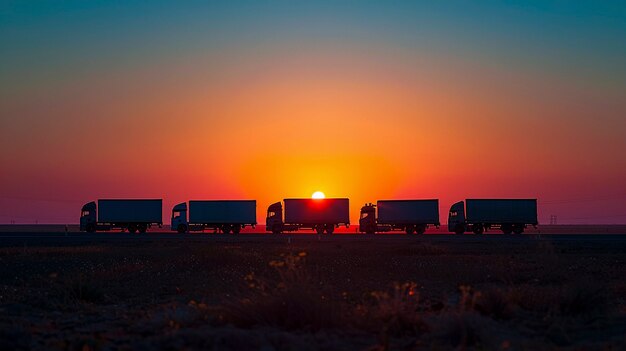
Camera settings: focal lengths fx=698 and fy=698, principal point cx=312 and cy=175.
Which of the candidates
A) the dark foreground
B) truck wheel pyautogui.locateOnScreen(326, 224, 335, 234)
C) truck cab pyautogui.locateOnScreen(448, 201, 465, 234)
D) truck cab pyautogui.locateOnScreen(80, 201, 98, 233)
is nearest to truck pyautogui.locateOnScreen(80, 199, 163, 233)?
truck cab pyautogui.locateOnScreen(80, 201, 98, 233)

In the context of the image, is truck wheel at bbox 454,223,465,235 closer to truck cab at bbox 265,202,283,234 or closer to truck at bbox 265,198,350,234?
truck at bbox 265,198,350,234

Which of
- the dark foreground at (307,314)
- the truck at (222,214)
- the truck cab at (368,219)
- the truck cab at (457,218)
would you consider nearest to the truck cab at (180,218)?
the truck at (222,214)

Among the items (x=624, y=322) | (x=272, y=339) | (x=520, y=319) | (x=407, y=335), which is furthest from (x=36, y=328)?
(x=624, y=322)

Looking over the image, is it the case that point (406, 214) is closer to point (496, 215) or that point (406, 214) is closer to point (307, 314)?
point (496, 215)


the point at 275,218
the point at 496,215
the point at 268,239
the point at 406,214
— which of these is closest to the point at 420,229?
the point at 406,214

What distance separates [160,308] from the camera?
1559 centimetres

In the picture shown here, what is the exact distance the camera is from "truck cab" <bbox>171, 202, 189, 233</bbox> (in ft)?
274

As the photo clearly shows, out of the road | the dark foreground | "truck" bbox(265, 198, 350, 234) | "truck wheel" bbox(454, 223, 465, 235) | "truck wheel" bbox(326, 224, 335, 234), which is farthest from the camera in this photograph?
"truck wheel" bbox(326, 224, 335, 234)

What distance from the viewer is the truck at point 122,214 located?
3278 inches

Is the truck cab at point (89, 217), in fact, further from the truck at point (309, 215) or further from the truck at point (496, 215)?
the truck at point (496, 215)

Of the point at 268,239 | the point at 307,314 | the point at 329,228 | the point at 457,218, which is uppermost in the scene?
the point at 457,218

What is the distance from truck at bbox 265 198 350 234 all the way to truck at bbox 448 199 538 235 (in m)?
13.1

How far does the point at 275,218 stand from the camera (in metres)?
80.2

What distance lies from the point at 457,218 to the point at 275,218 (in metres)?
20.7
